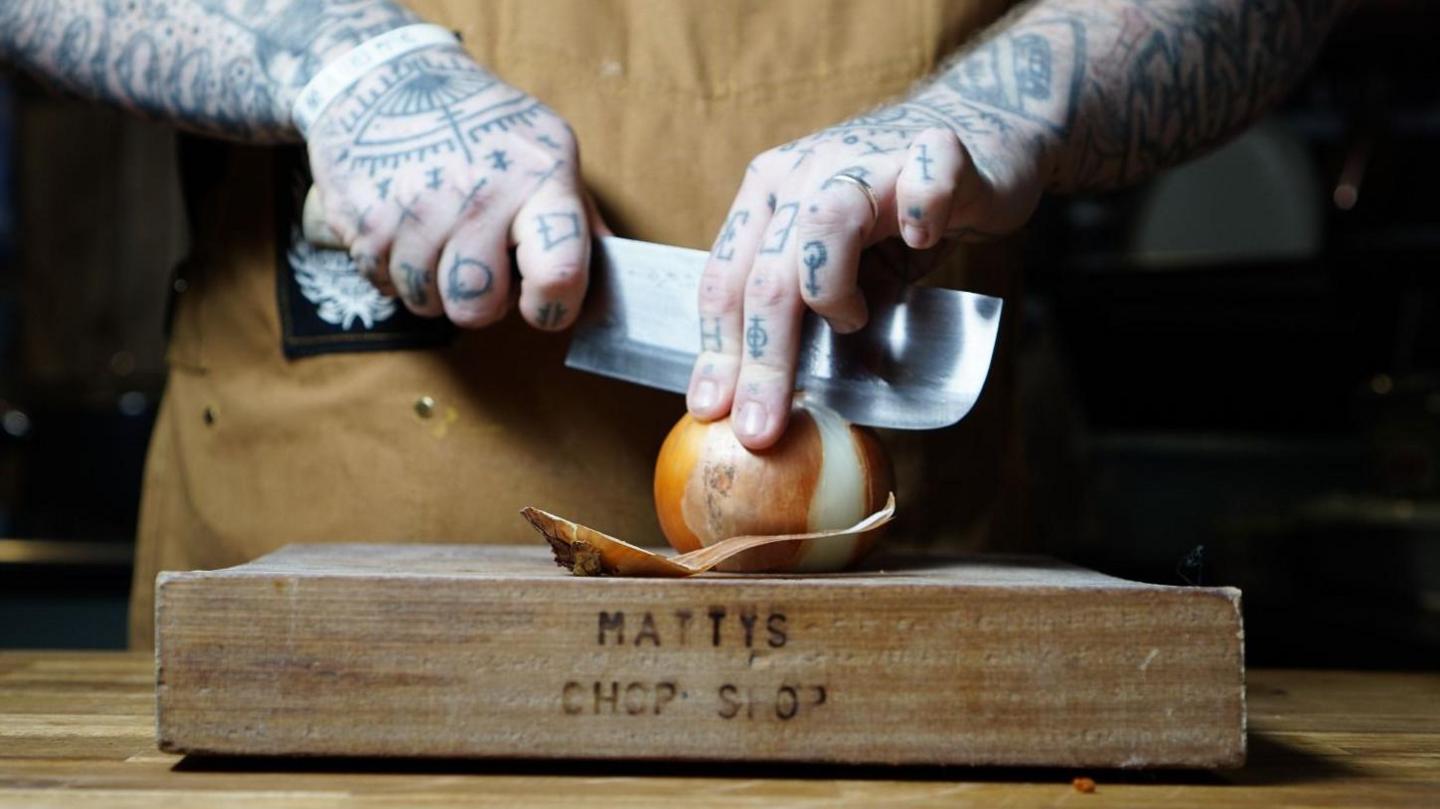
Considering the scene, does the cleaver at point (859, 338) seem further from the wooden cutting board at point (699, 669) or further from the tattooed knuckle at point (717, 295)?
the wooden cutting board at point (699, 669)

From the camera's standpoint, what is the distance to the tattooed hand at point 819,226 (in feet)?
3.33

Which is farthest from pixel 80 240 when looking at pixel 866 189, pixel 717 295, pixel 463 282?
pixel 866 189

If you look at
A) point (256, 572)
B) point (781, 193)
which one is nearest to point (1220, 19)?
point (781, 193)

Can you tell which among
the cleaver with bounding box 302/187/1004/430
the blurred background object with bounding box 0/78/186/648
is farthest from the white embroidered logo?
the blurred background object with bounding box 0/78/186/648

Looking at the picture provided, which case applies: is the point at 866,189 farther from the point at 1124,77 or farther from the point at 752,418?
the point at 1124,77

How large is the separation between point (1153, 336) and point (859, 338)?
2417mm

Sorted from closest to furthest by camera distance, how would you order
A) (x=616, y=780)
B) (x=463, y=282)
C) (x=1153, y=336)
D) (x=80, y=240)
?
(x=616, y=780)
(x=463, y=282)
(x=1153, y=336)
(x=80, y=240)

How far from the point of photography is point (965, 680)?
2.85 ft

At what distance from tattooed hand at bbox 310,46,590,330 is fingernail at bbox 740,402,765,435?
0.17 meters

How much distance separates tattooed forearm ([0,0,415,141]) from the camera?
1213mm

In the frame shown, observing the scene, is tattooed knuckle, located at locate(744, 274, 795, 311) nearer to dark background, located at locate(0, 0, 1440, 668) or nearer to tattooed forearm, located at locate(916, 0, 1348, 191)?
tattooed forearm, located at locate(916, 0, 1348, 191)

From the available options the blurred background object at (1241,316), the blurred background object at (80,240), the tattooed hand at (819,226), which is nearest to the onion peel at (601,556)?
the tattooed hand at (819,226)

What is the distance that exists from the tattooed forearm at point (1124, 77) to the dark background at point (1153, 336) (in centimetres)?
162

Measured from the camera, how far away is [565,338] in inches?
51.8
